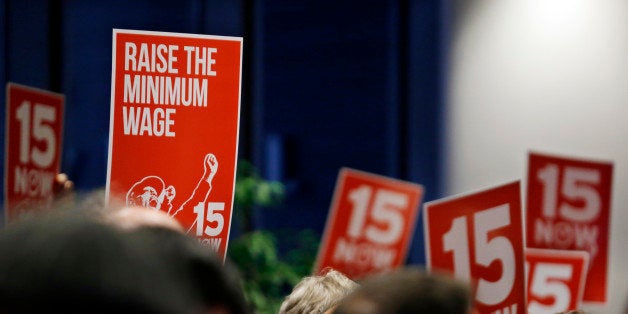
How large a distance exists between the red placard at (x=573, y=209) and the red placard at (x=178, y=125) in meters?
3.02

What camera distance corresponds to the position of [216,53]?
2672 mm

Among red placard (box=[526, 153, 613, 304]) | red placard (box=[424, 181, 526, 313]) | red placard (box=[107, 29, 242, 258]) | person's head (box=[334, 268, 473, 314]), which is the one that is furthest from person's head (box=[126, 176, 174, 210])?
red placard (box=[526, 153, 613, 304])

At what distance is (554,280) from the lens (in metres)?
4.42

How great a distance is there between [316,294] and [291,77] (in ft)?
18.0

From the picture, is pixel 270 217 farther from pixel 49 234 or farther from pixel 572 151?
pixel 49 234

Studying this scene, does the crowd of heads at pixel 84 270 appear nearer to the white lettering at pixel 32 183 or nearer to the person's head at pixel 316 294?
the person's head at pixel 316 294

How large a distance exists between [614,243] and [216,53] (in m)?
4.50

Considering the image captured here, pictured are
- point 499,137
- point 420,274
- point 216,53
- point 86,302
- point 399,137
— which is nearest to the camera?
point 86,302

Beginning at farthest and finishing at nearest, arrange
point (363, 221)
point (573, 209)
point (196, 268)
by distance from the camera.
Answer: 1. point (363, 221)
2. point (573, 209)
3. point (196, 268)

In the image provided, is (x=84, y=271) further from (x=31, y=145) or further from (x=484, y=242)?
(x=31, y=145)

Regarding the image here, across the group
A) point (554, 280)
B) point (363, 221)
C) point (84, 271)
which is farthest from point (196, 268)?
point (363, 221)

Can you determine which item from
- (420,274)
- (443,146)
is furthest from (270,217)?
(420,274)

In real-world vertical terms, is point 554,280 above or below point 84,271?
below

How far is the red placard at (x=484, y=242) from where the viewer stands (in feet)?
10.7
